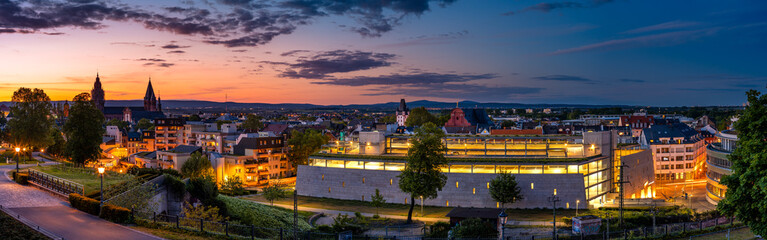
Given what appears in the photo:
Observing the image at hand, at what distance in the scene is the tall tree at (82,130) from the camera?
59.4 meters

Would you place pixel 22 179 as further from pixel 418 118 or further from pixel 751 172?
pixel 418 118

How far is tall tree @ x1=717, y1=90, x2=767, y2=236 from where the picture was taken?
27.8m

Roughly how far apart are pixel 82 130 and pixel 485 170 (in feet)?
159

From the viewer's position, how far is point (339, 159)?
68312mm

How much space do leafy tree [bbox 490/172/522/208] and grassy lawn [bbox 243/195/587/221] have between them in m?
1.58

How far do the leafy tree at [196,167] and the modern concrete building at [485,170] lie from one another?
1929 centimetres

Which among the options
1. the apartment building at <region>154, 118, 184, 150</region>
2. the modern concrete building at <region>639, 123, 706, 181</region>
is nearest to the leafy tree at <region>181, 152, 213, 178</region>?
the apartment building at <region>154, 118, 184, 150</region>

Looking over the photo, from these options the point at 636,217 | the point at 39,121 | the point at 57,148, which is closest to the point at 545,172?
the point at 636,217

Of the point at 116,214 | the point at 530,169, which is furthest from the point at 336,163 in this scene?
the point at 116,214

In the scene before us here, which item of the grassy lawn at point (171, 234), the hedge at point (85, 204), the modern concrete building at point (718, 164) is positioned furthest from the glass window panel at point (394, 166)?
the modern concrete building at point (718, 164)

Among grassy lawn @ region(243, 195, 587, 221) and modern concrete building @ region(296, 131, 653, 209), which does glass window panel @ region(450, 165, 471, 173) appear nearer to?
modern concrete building @ region(296, 131, 653, 209)

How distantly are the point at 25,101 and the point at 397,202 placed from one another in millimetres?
49953

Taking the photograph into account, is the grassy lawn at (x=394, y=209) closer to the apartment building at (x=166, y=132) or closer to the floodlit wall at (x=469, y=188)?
the floodlit wall at (x=469, y=188)

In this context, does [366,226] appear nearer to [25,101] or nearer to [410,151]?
[410,151]
